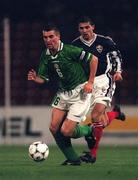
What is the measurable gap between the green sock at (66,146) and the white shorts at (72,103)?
0.78 feet

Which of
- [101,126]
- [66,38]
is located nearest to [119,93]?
[66,38]

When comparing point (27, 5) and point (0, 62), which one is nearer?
point (0, 62)

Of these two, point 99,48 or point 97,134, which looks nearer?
point 97,134

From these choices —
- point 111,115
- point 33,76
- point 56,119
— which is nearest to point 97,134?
point 111,115

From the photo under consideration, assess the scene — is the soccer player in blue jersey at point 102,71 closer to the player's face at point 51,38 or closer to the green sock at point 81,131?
the green sock at point 81,131

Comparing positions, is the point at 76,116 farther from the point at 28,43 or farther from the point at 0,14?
the point at 0,14

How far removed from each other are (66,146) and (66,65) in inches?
36.9

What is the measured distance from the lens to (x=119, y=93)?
1877 cm

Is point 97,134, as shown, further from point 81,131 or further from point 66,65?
point 66,65

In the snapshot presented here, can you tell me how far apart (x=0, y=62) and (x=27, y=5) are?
2.25 meters

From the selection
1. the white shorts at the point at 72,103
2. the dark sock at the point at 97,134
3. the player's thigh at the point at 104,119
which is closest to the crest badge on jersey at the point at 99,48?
the player's thigh at the point at 104,119

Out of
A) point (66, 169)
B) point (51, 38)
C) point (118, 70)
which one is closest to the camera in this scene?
point (66, 169)

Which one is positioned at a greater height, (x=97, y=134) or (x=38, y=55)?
(x=38, y=55)

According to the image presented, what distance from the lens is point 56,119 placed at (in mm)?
11086
